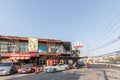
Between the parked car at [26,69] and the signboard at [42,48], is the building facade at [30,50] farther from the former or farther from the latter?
the parked car at [26,69]

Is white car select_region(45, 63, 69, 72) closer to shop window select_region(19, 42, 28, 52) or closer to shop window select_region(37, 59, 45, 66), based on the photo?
shop window select_region(37, 59, 45, 66)

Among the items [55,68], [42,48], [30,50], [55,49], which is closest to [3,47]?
[30,50]

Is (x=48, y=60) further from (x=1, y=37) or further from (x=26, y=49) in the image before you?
(x=1, y=37)

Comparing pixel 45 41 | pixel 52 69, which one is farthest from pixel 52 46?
pixel 52 69

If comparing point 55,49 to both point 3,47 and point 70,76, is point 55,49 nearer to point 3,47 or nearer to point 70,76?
point 3,47

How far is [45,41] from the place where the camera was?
45.7 metres

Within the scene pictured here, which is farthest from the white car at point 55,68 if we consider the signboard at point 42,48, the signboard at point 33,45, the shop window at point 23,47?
the shop window at point 23,47

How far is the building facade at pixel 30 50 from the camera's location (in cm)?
4091

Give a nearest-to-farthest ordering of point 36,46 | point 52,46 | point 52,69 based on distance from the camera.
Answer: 1. point 52,69
2. point 36,46
3. point 52,46

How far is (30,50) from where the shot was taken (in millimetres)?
43094

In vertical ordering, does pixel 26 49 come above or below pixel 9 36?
below

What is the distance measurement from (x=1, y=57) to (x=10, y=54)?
2158 mm

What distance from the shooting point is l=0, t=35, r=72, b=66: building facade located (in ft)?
134

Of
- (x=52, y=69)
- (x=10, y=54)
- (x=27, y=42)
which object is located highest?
(x=27, y=42)
